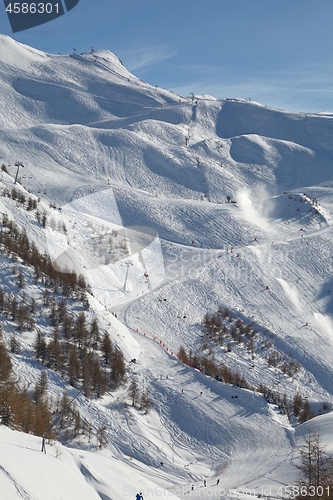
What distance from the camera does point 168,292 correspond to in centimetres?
3997

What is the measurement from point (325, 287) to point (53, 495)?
43099 millimetres

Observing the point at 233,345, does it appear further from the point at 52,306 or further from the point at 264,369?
the point at 52,306

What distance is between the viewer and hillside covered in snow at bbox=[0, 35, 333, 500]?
67.2ft

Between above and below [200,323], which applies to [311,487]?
below

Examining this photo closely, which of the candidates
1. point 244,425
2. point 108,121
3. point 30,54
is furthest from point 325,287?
point 30,54

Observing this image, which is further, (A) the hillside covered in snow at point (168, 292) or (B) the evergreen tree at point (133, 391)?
(B) the evergreen tree at point (133, 391)

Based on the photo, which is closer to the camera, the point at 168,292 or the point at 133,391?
the point at 133,391

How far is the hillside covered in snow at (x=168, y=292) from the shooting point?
20469mm

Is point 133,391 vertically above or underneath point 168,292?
underneath

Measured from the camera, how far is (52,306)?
27984 mm

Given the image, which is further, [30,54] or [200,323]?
[30,54]

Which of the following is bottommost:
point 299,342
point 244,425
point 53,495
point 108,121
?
point 53,495

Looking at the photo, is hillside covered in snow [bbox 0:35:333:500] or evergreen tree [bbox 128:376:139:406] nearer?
hillside covered in snow [bbox 0:35:333:500]

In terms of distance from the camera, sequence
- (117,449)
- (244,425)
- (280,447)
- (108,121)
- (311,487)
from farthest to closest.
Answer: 1. (108,121)
2. (244,425)
3. (280,447)
4. (117,449)
5. (311,487)
